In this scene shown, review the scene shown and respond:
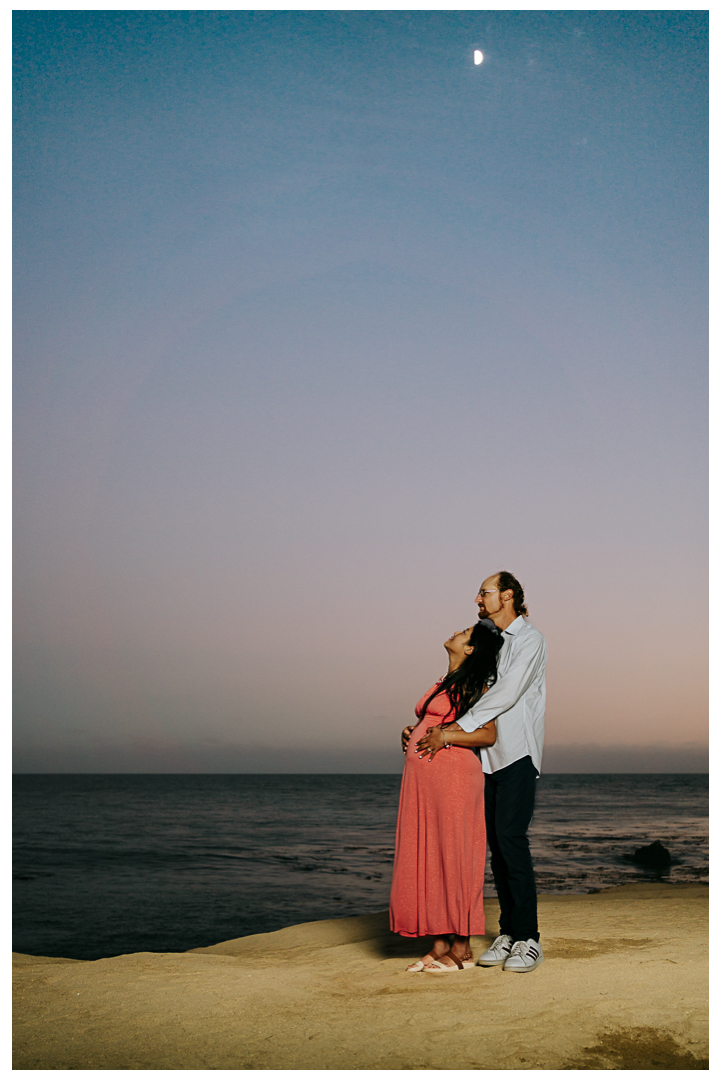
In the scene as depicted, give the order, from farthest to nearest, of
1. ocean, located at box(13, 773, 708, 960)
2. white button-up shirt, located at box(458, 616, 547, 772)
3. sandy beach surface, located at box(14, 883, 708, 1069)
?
ocean, located at box(13, 773, 708, 960) < white button-up shirt, located at box(458, 616, 547, 772) < sandy beach surface, located at box(14, 883, 708, 1069)

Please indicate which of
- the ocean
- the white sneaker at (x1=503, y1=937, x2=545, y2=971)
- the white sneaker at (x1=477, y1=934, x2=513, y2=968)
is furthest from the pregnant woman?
the ocean

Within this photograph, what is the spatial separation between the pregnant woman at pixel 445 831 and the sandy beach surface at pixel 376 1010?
264 mm

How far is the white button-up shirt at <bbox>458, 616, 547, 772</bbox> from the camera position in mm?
4430

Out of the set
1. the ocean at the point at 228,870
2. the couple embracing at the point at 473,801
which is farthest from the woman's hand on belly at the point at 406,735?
the ocean at the point at 228,870

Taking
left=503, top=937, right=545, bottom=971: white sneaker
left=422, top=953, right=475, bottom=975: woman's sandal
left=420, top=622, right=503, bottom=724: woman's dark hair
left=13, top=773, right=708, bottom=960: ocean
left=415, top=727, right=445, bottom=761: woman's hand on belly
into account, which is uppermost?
left=420, top=622, right=503, bottom=724: woman's dark hair

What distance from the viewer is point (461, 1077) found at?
297cm

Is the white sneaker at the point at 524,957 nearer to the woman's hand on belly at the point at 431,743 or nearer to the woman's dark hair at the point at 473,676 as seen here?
the woman's hand on belly at the point at 431,743

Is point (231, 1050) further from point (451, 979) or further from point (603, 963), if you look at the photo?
point (603, 963)

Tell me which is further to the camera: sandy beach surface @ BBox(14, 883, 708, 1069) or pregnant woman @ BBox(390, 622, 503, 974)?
pregnant woman @ BBox(390, 622, 503, 974)

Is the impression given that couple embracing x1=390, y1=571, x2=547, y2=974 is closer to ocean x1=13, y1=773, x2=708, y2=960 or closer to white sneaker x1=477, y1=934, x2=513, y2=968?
white sneaker x1=477, y1=934, x2=513, y2=968

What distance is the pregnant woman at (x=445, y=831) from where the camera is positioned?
4371 millimetres

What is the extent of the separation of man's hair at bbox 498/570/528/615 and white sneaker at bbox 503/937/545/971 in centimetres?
187
